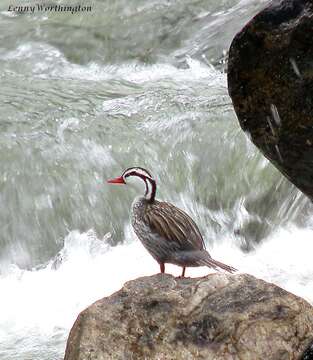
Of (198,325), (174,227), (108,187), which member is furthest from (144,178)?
(108,187)

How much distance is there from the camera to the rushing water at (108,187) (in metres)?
7.75

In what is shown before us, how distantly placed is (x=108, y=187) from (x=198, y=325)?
4.59m

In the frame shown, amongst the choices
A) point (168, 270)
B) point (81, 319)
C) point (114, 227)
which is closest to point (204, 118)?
point (114, 227)

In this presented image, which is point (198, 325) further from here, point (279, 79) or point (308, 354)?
point (279, 79)

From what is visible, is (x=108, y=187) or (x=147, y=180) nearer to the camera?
(x=147, y=180)

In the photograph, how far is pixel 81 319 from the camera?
4.52 m

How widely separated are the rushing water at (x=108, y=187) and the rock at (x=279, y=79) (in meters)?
2.91

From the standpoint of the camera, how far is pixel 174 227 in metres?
5.76

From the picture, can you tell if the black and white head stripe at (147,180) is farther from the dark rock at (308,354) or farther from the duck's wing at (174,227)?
the dark rock at (308,354)

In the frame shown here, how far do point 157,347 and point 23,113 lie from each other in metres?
6.37

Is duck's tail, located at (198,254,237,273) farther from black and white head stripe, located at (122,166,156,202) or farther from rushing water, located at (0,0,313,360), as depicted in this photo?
rushing water, located at (0,0,313,360)

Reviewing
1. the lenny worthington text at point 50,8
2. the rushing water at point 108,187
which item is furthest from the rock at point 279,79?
the lenny worthington text at point 50,8

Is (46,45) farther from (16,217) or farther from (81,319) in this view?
(81,319)

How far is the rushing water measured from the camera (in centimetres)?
775
